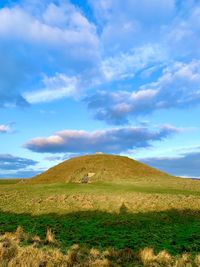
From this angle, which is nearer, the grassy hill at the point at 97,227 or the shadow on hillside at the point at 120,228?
the grassy hill at the point at 97,227

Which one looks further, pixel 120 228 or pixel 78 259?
pixel 120 228

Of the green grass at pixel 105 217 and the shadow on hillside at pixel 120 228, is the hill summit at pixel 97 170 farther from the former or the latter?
the shadow on hillside at pixel 120 228

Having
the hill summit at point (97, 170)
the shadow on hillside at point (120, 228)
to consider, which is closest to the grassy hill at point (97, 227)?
the shadow on hillside at point (120, 228)

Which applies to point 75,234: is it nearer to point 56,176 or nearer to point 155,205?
point 155,205

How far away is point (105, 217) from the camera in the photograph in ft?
103

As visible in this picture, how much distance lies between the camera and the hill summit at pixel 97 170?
74500 mm

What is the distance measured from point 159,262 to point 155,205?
2340 centimetres

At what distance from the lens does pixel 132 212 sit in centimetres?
3394

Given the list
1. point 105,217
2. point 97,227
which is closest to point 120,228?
point 97,227

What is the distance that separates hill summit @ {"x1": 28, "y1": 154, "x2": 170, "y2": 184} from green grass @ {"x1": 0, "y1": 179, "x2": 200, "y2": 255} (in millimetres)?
26941

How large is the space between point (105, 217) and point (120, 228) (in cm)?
494

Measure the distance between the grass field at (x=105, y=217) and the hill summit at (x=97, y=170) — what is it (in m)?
27.0

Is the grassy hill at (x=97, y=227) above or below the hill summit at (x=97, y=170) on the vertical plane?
below

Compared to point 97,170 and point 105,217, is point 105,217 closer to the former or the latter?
point 105,217
